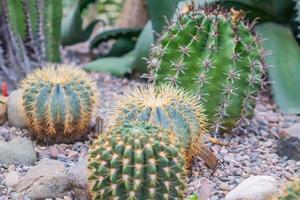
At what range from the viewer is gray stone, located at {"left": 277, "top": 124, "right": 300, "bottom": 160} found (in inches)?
123

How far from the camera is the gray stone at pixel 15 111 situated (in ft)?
11.4

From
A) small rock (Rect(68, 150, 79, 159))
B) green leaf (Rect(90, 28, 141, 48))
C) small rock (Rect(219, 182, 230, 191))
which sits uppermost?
green leaf (Rect(90, 28, 141, 48))

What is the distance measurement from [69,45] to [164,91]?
2945 mm

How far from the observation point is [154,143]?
2.19 metres

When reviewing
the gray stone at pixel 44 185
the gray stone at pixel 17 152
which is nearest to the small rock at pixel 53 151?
the gray stone at pixel 17 152

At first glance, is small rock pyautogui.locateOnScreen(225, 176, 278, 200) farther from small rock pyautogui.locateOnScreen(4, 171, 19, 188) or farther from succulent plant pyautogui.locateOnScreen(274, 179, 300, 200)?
small rock pyautogui.locateOnScreen(4, 171, 19, 188)

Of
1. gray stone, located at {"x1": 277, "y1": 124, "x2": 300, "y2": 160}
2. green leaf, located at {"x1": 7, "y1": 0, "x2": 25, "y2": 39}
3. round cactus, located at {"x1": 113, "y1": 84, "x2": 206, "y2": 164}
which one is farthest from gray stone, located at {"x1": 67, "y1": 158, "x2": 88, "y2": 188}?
green leaf, located at {"x1": 7, "y1": 0, "x2": 25, "y2": 39}

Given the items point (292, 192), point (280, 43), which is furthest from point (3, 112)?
point (292, 192)

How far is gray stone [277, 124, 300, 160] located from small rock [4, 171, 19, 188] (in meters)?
1.22

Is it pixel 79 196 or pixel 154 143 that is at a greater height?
pixel 154 143

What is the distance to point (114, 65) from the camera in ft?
15.8

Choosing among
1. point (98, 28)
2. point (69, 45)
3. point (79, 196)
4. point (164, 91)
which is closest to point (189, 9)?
point (164, 91)

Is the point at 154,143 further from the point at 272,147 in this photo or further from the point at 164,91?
the point at 272,147

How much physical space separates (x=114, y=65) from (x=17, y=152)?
1.92 m
